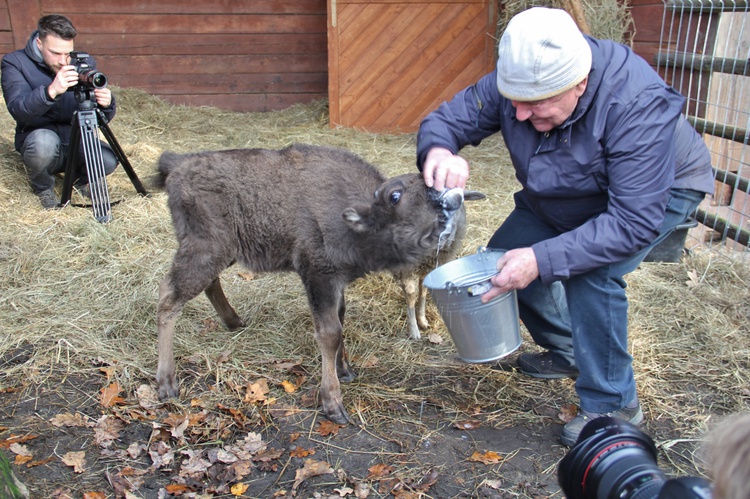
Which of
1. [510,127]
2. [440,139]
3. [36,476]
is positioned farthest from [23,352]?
[510,127]

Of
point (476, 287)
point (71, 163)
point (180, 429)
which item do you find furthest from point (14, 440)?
point (71, 163)

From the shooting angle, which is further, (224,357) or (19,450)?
(224,357)

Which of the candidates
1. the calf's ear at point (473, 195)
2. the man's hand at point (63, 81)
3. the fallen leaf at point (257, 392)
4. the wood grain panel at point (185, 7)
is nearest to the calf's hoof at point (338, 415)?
the fallen leaf at point (257, 392)

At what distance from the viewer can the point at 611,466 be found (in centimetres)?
179

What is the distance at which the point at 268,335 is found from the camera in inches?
184

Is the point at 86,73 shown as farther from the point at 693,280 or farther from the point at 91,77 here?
the point at 693,280

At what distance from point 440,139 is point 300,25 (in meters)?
7.23

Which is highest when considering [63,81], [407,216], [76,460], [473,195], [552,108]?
[552,108]

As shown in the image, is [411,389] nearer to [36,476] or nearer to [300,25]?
[36,476]

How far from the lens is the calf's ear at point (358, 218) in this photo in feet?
12.1

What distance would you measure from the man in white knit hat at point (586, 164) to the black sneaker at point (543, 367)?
0.50 m

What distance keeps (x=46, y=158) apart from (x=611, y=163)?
5.63 m

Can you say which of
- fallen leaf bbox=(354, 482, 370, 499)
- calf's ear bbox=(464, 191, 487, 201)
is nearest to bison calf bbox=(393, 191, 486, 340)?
calf's ear bbox=(464, 191, 487, 201)

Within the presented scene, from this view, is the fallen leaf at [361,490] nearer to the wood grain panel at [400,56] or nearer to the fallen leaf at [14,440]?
the fallen leaf at [14,440]
